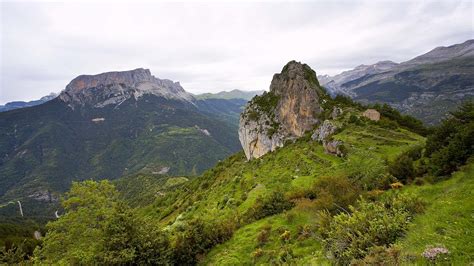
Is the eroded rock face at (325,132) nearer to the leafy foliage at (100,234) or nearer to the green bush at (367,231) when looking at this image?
the green bush at (367,231)

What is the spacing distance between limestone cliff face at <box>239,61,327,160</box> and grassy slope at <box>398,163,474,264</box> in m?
47.4

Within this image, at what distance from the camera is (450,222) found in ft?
34.1

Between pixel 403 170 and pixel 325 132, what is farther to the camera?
pixel 325 132

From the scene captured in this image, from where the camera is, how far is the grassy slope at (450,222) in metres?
8.94

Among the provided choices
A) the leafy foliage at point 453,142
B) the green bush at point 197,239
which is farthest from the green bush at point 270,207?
the leafy foliage at point 453,142

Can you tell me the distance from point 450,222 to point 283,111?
5888 centimetres

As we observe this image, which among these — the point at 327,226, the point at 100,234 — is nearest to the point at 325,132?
the point at 327,226

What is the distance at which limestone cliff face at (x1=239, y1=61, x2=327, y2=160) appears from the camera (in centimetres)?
6303

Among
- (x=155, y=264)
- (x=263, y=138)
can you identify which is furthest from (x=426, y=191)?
(x=263, y=138)

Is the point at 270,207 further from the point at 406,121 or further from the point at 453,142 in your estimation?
the point at 406,121

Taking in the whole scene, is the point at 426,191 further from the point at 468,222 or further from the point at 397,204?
the point at 468,222

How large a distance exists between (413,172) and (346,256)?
374 inches

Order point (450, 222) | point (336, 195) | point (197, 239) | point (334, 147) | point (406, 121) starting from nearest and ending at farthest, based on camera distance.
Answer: point (450, 222) → point (336, 195) → point (197, 239) → point (334, 147) → point (406, 121)

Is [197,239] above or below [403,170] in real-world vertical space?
below
